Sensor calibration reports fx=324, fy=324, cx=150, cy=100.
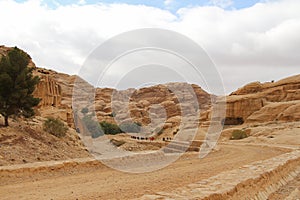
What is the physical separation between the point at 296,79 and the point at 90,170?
71068 mm

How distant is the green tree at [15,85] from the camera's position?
23.5 metres

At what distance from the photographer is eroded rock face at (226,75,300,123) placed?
209ft

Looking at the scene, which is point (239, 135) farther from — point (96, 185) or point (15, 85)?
point (96, 185)

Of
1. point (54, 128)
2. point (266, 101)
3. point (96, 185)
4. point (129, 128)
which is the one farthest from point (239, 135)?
point (96, 185)

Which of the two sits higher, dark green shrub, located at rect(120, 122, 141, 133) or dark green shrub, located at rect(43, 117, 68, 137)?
dark green shrub, located at rect(43, 117, 68, 137)

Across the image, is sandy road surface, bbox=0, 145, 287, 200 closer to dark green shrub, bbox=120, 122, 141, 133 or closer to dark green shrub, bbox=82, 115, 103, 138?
dark green shrub, bbox=82, 115, 103, 138

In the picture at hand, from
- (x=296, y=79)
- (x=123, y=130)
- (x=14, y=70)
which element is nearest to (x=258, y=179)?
(x=14, y=70)

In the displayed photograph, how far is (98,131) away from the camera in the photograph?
48781mm

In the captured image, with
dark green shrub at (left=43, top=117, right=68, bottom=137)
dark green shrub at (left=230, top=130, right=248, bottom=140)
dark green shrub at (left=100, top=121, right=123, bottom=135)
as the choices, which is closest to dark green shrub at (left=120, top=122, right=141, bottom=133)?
dark green shrub at (left=100, top=121, right=123, bottom=135)

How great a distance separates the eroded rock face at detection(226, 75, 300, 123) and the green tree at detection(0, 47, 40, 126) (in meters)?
48.8

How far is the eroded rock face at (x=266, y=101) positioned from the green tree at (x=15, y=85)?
48.8 metres

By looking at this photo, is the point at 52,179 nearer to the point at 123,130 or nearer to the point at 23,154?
the point at 23,154

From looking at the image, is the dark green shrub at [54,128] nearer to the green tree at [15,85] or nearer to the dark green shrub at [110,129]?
the green tree at [15,85]

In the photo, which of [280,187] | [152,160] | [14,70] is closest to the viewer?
[280,187]
